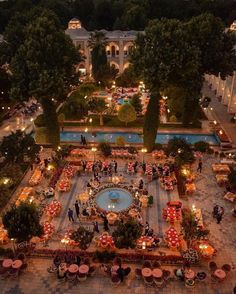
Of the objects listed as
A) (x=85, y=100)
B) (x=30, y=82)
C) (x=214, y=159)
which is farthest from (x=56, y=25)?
(x=214, y=159)

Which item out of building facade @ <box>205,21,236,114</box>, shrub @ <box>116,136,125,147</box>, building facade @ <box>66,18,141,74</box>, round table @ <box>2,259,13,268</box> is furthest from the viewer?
building facade @ <box>66,18,141,74</box>

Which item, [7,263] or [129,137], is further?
[129,137]

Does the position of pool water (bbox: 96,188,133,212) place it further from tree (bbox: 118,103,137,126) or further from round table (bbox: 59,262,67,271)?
tree (bbox: 118,103,137,126)

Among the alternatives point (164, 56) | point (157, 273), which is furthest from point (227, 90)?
point (157, 273)

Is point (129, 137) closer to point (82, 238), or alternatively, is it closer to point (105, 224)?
point (105, 224)

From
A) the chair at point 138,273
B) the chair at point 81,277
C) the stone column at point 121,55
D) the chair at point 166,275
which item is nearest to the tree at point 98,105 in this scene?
the stone column at point 121,55

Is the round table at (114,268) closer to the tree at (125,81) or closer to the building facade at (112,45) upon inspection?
the tree at (125,81)

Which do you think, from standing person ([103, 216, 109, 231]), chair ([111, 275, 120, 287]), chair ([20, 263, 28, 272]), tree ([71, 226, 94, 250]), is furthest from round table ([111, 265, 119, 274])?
chair ([20, 263, 28, 272])
